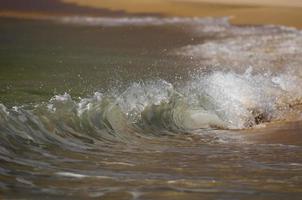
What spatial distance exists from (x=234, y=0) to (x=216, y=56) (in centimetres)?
1073

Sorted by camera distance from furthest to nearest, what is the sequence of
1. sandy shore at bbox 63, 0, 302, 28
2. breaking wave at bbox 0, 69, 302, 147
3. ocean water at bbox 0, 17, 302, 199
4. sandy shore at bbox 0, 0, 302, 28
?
sandy shore at bbox 63, 0, 302, 28
sandy shore at bbox 0, 0, 302, 28
breaking wave at bbox 0, 69, 302, 147
ocean water at bbox 0, 17, 302, 199

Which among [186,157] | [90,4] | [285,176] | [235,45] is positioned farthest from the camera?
[90,4]

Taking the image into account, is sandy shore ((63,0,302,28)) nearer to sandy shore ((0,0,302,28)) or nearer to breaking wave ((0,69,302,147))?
sandy shore ((0,0,302,28))

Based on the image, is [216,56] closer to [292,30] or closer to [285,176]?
[292,30]

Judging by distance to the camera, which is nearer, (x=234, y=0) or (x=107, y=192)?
(x=107, y=192)

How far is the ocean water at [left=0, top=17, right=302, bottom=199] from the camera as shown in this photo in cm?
395

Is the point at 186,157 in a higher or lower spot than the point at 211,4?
lower

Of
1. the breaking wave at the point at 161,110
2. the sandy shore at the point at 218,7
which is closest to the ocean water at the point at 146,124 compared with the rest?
the breaking wave at the point at 161,110

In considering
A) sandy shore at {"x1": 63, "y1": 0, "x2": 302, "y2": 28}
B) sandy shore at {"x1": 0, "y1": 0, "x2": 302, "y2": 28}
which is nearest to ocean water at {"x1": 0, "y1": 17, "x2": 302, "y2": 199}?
sandy shore at {"x1": 0, "y1": 0, "x2": 302, "y2": 28}

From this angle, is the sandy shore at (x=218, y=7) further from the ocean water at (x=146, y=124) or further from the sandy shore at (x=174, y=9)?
the ocean water at (x=146, y=124)

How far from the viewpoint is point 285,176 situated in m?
4.30

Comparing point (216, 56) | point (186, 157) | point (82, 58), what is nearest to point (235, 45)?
point (216, 56)

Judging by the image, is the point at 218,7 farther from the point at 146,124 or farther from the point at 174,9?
the point at 146,124

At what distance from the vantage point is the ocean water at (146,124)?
3951 mm
